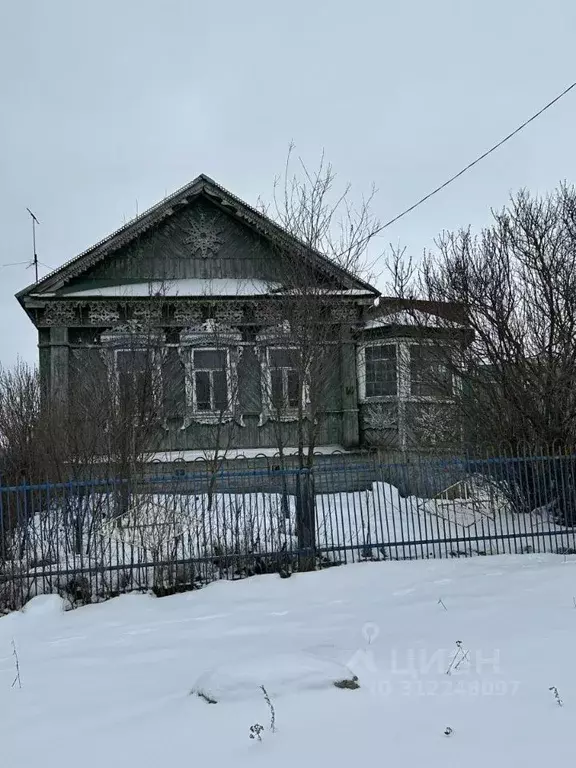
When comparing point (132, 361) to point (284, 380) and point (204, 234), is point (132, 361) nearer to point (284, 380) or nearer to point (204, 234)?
point (284, 380)

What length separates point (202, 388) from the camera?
13789mm

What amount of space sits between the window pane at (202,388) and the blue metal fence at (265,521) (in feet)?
20.2

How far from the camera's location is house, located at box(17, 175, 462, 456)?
444 inches

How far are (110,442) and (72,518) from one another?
5.51 ft

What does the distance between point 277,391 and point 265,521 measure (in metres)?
3.79

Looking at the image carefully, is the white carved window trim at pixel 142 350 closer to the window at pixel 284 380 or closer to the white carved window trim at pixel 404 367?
the window at pixel 284 380

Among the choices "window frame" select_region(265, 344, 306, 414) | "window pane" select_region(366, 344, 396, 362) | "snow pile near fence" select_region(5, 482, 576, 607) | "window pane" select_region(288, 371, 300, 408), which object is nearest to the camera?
"snow pile near fence" select_region(5, 482, 576, 607)

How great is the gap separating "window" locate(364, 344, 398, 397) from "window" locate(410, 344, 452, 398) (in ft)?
8.91

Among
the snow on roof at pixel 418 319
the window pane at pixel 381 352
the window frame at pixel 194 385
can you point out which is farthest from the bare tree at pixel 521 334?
the window frame at pixel 194 385

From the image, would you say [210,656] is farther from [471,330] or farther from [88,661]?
[471,330]

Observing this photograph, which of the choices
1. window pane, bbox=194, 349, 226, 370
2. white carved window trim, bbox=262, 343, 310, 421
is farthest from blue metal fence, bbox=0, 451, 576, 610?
window pane, bbox=194, 349, 226, 370

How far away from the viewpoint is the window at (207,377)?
13.7 metres

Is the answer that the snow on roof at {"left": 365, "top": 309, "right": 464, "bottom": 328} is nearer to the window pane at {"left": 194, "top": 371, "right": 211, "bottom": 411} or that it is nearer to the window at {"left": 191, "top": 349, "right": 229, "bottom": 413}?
the window at {"left": 191, "top": 349, "right": 229, "bottom": 413}

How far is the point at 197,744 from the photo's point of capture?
3506mm
